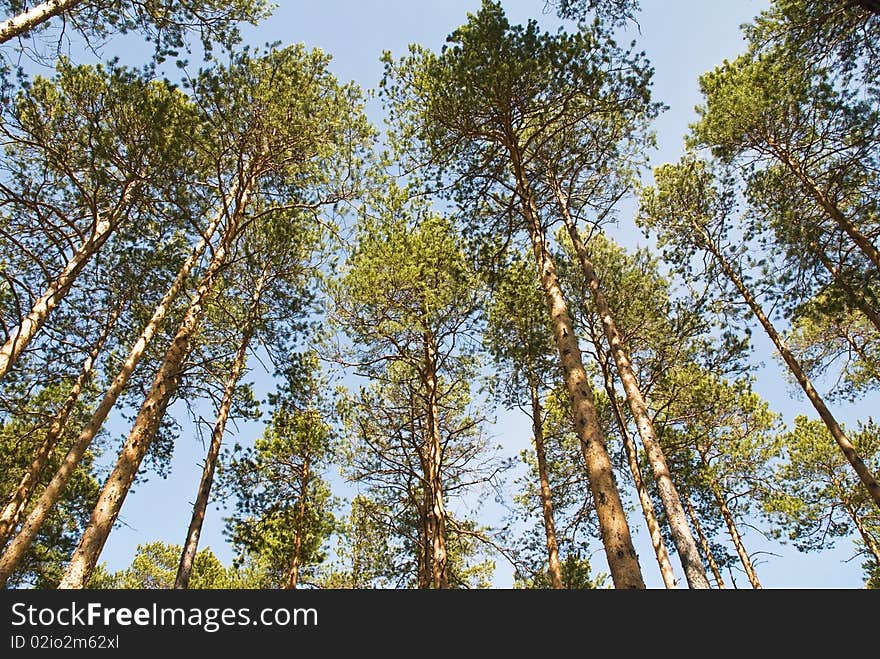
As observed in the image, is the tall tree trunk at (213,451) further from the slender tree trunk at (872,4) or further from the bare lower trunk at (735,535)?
the bare lower trunk at (735,535)

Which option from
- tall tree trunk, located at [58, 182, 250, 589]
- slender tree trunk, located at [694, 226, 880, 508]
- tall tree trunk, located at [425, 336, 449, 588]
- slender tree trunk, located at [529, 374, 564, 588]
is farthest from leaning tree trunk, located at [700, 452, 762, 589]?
tall tree trunk, located at [58, 182, 250, 589]

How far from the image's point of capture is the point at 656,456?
7898 millimetres

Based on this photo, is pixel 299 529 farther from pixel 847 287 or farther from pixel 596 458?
pixel 847 287

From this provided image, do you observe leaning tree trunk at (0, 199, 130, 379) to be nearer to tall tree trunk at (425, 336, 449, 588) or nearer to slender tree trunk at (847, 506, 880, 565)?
tall tree trunk at (425, 336, 449, 588)

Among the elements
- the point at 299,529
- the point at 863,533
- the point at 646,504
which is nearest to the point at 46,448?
the point at 299,529

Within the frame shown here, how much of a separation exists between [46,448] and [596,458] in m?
10.6

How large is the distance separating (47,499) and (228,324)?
19.2 ft

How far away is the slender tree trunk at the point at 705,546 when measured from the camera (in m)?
14.1

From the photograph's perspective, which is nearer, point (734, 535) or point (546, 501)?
point (546, 501)

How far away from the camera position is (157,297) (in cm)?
1145

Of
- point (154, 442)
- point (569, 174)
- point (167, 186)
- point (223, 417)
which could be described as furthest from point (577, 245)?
point (154, 442)

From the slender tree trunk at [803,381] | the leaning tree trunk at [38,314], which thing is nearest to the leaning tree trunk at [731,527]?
the slender tree trunk at [803,381]

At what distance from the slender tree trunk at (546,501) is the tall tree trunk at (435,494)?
125 inches

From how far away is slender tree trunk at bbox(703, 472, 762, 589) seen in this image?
44.7ft
